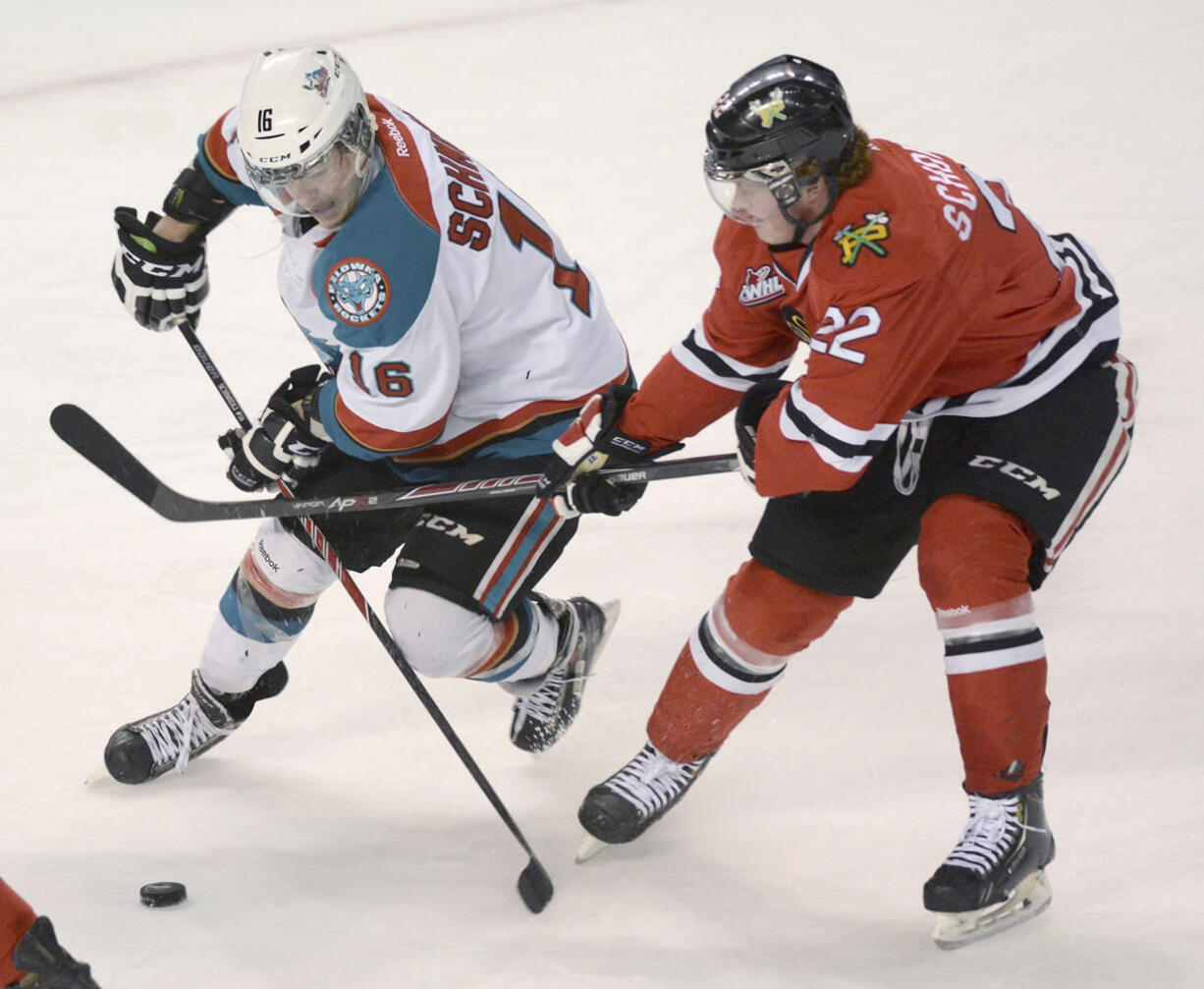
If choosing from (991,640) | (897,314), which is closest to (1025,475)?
(991,640)

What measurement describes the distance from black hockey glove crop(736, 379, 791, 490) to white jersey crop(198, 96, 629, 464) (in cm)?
34

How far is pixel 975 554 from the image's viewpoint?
2098mm

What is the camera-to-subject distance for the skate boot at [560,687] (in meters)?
2.81

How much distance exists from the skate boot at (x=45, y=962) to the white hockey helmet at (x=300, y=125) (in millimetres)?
1118

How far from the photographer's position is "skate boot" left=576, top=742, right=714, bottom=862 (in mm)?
2451

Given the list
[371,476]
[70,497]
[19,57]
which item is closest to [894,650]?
[371,476]

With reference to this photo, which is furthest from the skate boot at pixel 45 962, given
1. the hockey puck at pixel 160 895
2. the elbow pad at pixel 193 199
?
the elbow pad at pixel 193 199

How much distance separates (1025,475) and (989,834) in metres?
0.50

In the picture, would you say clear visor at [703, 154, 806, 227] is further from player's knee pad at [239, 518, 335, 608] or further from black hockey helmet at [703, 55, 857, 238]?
player's knee pad at [239, 518, 335, 608]

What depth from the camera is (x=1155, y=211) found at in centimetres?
447

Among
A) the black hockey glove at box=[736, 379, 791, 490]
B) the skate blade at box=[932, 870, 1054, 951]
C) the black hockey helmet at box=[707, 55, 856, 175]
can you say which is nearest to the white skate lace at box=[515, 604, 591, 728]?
the black hockey glove at box=[736, 379, 791, 490]

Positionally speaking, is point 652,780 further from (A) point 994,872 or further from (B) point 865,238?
(B) point 865,238

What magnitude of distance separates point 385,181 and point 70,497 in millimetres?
1680

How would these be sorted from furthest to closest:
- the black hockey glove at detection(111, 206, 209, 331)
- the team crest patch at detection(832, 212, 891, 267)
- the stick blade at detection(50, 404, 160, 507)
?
the black hockey glove at detection(111, 206, 209, 331) < the stick blade at detection(50, 404, 160, 507) < the team crest patch at detection(832, 212, 891, 267)
